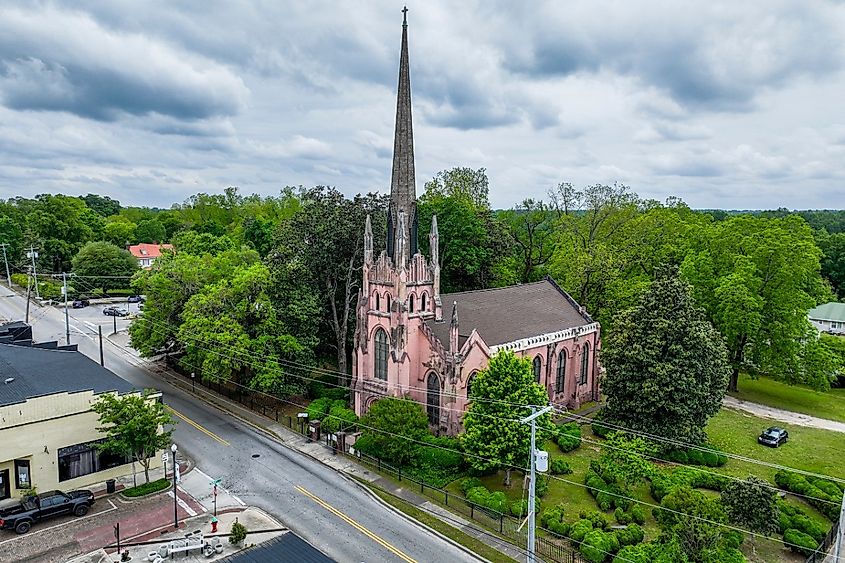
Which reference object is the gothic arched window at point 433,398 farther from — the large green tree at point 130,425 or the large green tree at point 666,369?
the large green tree at point 130,425

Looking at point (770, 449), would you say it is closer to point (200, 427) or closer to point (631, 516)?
point (631, 516)

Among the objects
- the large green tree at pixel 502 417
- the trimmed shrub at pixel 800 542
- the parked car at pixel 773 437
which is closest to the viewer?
the trimmed shrub at pixel 800 542

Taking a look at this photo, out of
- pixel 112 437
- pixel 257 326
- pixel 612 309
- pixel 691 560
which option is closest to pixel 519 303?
pixel 612 309

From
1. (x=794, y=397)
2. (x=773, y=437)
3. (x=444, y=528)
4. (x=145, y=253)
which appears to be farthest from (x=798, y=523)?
(x=145, y=253)

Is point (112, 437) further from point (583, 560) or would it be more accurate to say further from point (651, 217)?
point (651, 217)

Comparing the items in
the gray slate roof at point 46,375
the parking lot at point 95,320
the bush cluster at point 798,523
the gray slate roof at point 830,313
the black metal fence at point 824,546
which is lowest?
the black metal fence at point 824,546

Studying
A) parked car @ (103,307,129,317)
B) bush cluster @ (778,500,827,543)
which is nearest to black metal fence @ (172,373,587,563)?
bush cluster @ (778,500,827,543)

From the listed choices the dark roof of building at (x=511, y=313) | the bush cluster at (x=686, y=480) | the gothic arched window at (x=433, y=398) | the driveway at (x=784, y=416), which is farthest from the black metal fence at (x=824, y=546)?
the gothic arched window at (x=433, y=398)
